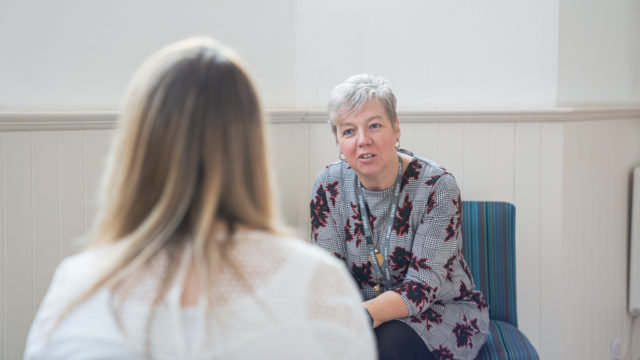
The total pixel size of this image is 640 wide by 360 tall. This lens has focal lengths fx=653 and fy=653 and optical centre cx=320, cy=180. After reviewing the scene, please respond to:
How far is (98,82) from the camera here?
2092 mm

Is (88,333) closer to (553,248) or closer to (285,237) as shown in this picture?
(285,237)

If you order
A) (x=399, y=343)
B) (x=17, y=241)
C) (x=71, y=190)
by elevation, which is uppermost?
(x=71, y=190)

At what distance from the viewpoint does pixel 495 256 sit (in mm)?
2277

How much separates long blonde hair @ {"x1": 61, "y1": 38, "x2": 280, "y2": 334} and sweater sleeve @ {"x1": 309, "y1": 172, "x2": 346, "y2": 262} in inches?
48.9

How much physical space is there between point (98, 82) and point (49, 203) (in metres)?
0.41

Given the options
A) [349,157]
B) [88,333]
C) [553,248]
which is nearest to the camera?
[88,333]

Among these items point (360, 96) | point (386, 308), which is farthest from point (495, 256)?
point (360, 96)

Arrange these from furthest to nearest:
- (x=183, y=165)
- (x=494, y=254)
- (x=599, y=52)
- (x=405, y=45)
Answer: (x=599, y=52)
(x=405, y=45)
(x=494, y=254)
(x=183, y=165)

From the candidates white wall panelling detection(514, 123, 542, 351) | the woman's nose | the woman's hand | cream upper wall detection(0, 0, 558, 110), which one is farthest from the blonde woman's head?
white wall panelling detection(514, 123, 542, 351)

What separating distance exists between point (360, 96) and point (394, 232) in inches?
17.3

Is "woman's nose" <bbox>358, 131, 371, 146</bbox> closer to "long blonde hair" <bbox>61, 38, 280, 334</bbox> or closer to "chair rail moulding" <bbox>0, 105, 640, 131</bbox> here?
"chair rail moulding" <bbox>0, 105, 640, 131</bbox>

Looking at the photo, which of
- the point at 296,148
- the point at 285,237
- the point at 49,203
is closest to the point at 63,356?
the point at 285,237

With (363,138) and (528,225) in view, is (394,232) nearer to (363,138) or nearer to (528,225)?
(363,138)

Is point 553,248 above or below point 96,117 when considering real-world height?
below
